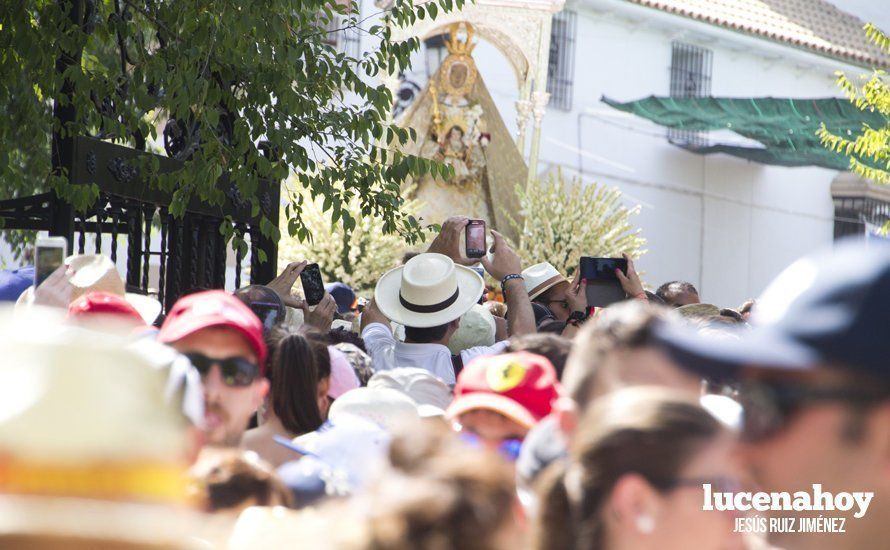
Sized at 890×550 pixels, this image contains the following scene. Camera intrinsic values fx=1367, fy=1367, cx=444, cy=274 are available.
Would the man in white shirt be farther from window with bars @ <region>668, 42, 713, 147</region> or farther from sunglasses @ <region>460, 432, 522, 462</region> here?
window with bars @ <region>668, 42, 713, 147</region>

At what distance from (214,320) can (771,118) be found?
25.2m

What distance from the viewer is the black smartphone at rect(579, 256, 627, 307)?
6965 mm

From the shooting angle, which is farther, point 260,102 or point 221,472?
point 260,102

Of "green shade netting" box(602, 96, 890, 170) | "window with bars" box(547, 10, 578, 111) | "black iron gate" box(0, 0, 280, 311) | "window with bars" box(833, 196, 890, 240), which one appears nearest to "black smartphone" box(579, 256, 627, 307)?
"black iron gate" box(0, 0, 280, 311)

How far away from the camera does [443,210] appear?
24.8 m

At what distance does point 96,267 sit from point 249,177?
2.09 m

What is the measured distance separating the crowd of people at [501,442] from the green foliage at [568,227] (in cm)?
1961

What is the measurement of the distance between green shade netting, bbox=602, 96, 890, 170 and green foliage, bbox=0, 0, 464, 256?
19.5 m

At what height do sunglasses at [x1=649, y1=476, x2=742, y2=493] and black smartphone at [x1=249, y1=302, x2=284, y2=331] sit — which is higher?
sunglasses at [x1=649, y1=476, x2=742, y2=493]

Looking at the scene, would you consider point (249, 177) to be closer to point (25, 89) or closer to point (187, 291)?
point (187, 291)

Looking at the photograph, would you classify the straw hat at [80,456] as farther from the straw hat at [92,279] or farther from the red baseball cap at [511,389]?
the straw hat at [92,279]

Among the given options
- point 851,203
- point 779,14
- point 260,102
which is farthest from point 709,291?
point 260,102

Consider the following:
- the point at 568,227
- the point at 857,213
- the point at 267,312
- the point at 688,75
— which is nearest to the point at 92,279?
the point at 267,312

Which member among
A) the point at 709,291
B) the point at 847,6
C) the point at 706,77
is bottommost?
the point at 709,291
